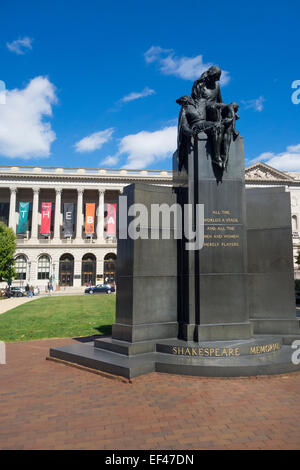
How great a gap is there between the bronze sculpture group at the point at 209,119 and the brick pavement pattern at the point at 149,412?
18.3ft

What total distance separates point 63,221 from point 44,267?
9.51m

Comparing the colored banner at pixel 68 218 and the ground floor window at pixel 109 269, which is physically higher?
the colored banner at pixel 68 218

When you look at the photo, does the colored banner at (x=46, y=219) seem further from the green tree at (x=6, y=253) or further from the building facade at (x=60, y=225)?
the green tree at (x=6, y=253)

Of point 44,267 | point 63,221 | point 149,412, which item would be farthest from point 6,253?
point 149,412

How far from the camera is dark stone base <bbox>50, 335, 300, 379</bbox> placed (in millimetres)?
6949

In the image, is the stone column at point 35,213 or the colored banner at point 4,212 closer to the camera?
the stone column at point 35,213

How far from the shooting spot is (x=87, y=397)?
602 cm

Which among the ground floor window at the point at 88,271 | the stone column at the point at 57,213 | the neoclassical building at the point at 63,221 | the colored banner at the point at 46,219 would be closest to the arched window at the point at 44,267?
the neoclassical building at the point at 63,221

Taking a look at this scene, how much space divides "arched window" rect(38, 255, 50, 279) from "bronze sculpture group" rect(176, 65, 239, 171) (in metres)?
57.1

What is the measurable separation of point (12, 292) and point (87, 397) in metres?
45.2

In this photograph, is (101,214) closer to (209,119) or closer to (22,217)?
(22,217)

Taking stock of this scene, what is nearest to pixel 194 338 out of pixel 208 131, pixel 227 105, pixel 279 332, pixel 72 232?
pixel 279 332

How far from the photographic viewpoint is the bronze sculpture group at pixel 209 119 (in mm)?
8883

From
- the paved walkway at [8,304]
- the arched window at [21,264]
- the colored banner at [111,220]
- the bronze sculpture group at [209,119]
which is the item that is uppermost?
the colored banner at [111,220]
